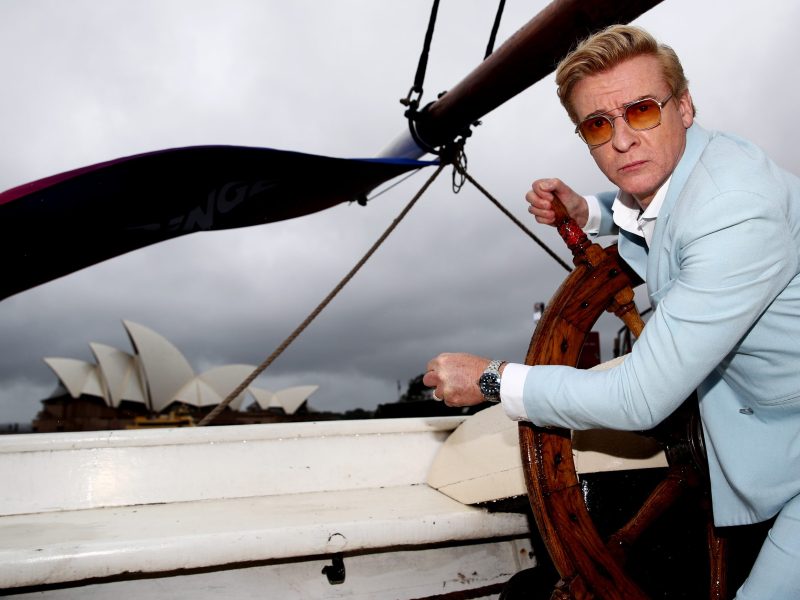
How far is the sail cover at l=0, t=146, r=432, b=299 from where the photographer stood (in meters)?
2.66

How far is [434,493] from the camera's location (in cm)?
162

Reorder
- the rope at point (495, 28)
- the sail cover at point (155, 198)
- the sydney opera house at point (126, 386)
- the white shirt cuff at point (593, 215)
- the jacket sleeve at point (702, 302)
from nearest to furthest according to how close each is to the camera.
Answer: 1. the jacket sleeve at point (702, 302)
2. the white shirt cuff at point (593, 215)
3. the sail cover at point (155, 198)
4. the rope at point (495, 28)
5. the sydney opera house at point (126, 386)

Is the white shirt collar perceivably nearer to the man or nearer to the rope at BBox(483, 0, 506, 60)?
the man

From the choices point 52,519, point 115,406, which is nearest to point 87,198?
point 52,519

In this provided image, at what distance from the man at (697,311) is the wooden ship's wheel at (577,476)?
9cm

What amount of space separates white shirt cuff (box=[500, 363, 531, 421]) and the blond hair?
0.51 meters

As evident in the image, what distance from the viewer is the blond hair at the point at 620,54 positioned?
35.3 inches

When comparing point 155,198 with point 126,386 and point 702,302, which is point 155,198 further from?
point 126,386

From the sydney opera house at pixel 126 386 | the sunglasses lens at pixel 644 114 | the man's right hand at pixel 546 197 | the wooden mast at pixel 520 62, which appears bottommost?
the sunglasses lens at pixel 644 114

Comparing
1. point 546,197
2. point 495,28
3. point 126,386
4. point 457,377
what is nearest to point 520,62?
point 495,28

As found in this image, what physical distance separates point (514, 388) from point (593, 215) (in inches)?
26.1

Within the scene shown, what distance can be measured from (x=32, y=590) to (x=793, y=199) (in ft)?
5.09

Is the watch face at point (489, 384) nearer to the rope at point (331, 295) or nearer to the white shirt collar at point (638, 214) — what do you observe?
the white shirt collar at point (638, 214)

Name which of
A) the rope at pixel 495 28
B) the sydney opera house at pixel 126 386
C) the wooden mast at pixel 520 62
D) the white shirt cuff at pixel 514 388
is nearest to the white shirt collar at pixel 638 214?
the white shirt cuff at pixel 514 388
